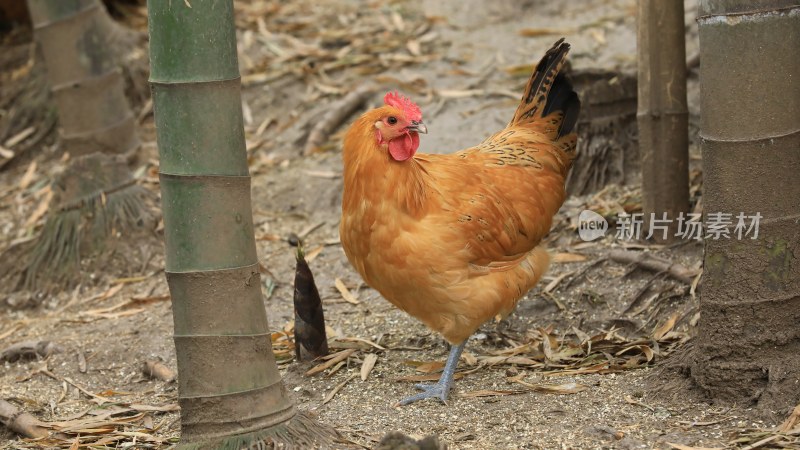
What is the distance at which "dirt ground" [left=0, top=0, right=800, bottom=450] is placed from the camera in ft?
13.3

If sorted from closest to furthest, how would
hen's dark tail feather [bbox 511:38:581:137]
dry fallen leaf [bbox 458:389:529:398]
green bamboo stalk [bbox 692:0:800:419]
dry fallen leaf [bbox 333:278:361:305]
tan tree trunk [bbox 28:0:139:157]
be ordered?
green bamboo stalk [bbox 692:0:800:419] < dry fallen leaf [bbox 458:389:529:398] < hen's dark tail feather [bbox 511:38:581:137] < dry fallen leaf [bbox 333:278:361:305] < tan tree trunk [bbox 28:0:139:157]

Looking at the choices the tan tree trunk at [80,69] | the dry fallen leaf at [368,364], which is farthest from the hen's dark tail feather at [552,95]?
the tan tree trunk at [80,69]

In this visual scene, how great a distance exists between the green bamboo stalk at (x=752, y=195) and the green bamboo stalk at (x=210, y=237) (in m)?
1.69

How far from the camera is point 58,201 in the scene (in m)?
6.60

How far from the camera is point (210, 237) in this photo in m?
3.40

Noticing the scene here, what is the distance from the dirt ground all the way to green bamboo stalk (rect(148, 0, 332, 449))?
19.3 inches

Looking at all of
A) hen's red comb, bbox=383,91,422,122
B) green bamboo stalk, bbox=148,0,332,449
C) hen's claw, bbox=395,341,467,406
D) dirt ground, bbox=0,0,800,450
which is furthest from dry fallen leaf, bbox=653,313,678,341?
green bamboo stalk, bbox=148,0,332,449

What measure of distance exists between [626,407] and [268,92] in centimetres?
510

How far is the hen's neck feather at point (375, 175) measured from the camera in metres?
4.21

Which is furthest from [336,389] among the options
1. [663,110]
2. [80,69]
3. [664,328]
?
[80,69]

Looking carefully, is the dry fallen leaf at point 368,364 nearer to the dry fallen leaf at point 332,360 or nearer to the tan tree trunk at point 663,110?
the dry fallen leaf at point 332,360

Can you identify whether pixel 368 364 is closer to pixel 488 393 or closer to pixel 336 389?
pixel 336 389

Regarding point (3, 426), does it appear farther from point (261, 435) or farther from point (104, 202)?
point (104, 202)

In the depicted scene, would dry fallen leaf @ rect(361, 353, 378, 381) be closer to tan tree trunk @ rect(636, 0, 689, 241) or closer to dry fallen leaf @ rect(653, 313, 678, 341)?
dry fallen leaf @ rect(653, 313, 678, 341)
